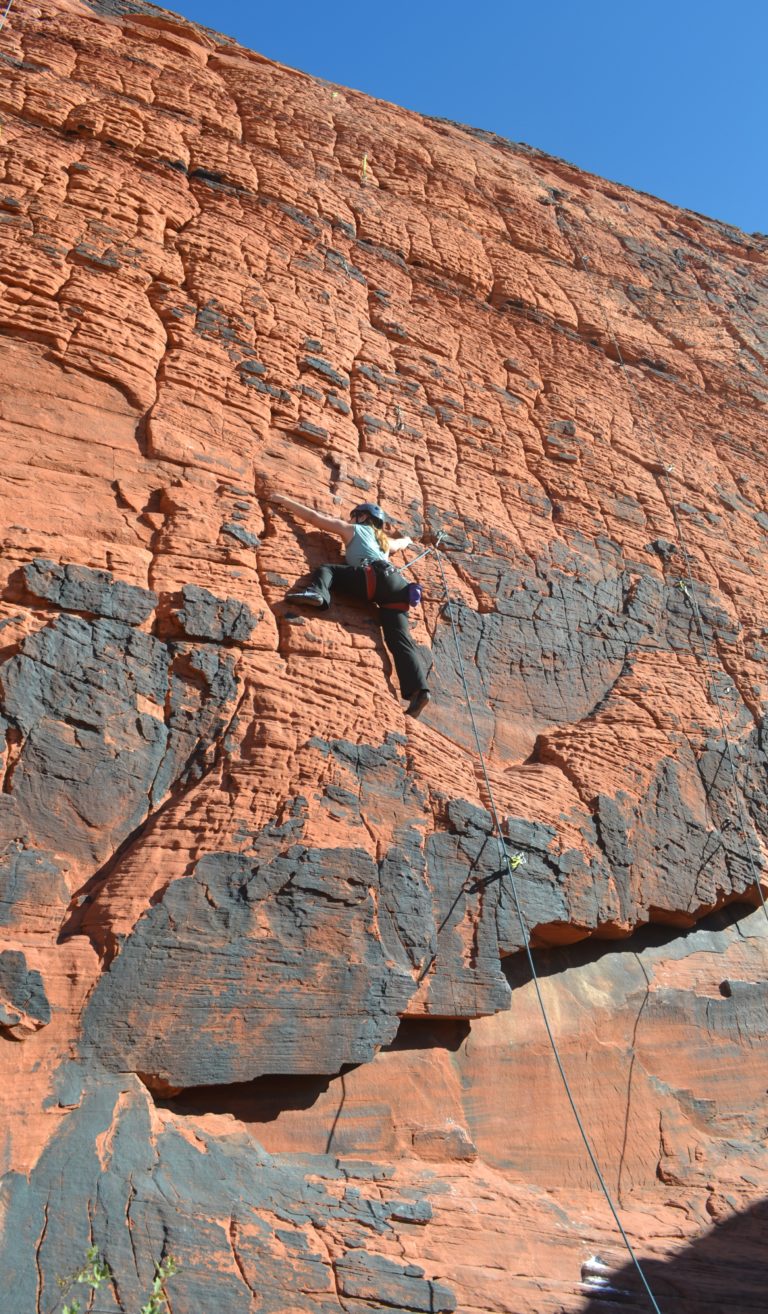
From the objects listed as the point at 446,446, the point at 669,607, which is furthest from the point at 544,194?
the point at 669,607

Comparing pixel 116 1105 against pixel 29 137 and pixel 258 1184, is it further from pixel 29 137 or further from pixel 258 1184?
pixel 29 137

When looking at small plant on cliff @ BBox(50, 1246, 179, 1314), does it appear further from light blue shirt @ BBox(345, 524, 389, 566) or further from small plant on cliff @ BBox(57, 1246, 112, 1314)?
light blue shirt @ BBox(345, 524, 389, 566)

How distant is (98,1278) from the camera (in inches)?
132

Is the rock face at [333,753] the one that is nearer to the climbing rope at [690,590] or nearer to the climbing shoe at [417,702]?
the climbing rope at [690,590]

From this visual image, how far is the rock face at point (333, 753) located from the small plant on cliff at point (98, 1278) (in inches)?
1.6

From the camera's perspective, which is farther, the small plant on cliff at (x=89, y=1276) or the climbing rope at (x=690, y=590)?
the climbing rope at (x=690, y=590)

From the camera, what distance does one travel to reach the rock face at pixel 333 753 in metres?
3.99

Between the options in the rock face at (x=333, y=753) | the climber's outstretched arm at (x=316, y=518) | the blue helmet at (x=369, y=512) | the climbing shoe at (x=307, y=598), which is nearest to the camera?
the rock face at (x=333, y=753)

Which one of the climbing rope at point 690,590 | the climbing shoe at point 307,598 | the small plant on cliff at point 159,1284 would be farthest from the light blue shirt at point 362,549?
the small plant on cliff at point 159,1284

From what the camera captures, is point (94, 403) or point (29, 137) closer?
point (94, 403)

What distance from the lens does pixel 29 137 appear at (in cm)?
685

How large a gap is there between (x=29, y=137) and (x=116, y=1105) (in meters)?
6.57

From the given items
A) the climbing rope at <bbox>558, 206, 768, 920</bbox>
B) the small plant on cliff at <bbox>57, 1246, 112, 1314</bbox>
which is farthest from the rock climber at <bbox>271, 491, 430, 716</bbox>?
the small plant on cliff at <bbox>57, 1246, 112, 1314</bbox>

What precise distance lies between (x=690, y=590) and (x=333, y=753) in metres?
4.12
